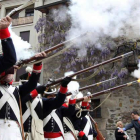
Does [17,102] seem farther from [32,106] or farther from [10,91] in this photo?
[32,106]

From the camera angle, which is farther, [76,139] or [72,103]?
[76,139]

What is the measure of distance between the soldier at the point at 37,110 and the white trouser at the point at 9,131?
0.71 meters

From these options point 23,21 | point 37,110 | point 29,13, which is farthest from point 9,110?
point 29,13

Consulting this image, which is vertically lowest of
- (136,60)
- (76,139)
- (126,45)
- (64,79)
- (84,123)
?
(76,139)

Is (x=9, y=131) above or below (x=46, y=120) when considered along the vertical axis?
below

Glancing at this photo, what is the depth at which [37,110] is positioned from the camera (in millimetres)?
3453

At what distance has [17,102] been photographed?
278 centimetres

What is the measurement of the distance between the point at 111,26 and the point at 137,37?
7.98 ft

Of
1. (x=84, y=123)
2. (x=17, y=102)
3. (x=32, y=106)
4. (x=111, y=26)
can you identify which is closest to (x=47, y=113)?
(x=32, y=106)

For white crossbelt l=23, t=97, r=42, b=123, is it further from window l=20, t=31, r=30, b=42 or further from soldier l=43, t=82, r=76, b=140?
window l=20, t=31, r=30, b=42

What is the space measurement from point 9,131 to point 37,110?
0.99 meters

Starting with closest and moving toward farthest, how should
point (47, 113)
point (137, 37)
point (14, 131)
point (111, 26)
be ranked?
point (14, 131) < point (47, 113) < point (111, 26) < point (137, 37)

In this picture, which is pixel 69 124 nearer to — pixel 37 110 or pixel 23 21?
pixel 37 110

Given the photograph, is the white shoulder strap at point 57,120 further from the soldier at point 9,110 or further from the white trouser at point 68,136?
the soldier at point 9,110
